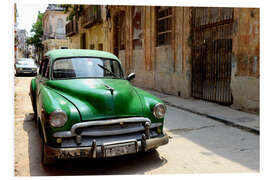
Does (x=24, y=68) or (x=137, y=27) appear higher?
(x=137, y=27)

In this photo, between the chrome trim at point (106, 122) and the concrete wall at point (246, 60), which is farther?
the concrete wall at point (246, 60)

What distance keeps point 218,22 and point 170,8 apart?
314 cm

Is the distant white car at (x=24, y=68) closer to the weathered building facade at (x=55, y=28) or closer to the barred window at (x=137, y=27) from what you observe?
the barred window at (x=137, y=27)

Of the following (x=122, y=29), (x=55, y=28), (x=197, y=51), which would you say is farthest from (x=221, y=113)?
(x=55, y=28)

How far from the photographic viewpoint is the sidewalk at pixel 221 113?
19.3 feet

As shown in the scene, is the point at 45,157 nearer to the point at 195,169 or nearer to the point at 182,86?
the point at 195,169

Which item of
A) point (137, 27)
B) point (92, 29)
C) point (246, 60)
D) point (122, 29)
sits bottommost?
point (246, 60)

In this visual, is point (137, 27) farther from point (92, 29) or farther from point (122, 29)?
point (92, 29)

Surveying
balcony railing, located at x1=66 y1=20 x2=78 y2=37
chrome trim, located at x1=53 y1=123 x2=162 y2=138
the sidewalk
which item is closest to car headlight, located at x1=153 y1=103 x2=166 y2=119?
chrome trim, located at x1=53 y1=123 x2=162 y2=138

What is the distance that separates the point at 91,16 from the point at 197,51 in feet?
48.7

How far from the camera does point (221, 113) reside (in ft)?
23.0

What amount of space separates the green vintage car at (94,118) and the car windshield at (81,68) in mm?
23

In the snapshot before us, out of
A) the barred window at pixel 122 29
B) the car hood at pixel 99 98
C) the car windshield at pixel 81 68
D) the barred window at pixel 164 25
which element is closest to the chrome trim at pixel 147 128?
the car hood at pixel 99 98

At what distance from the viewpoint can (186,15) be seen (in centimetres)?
959
